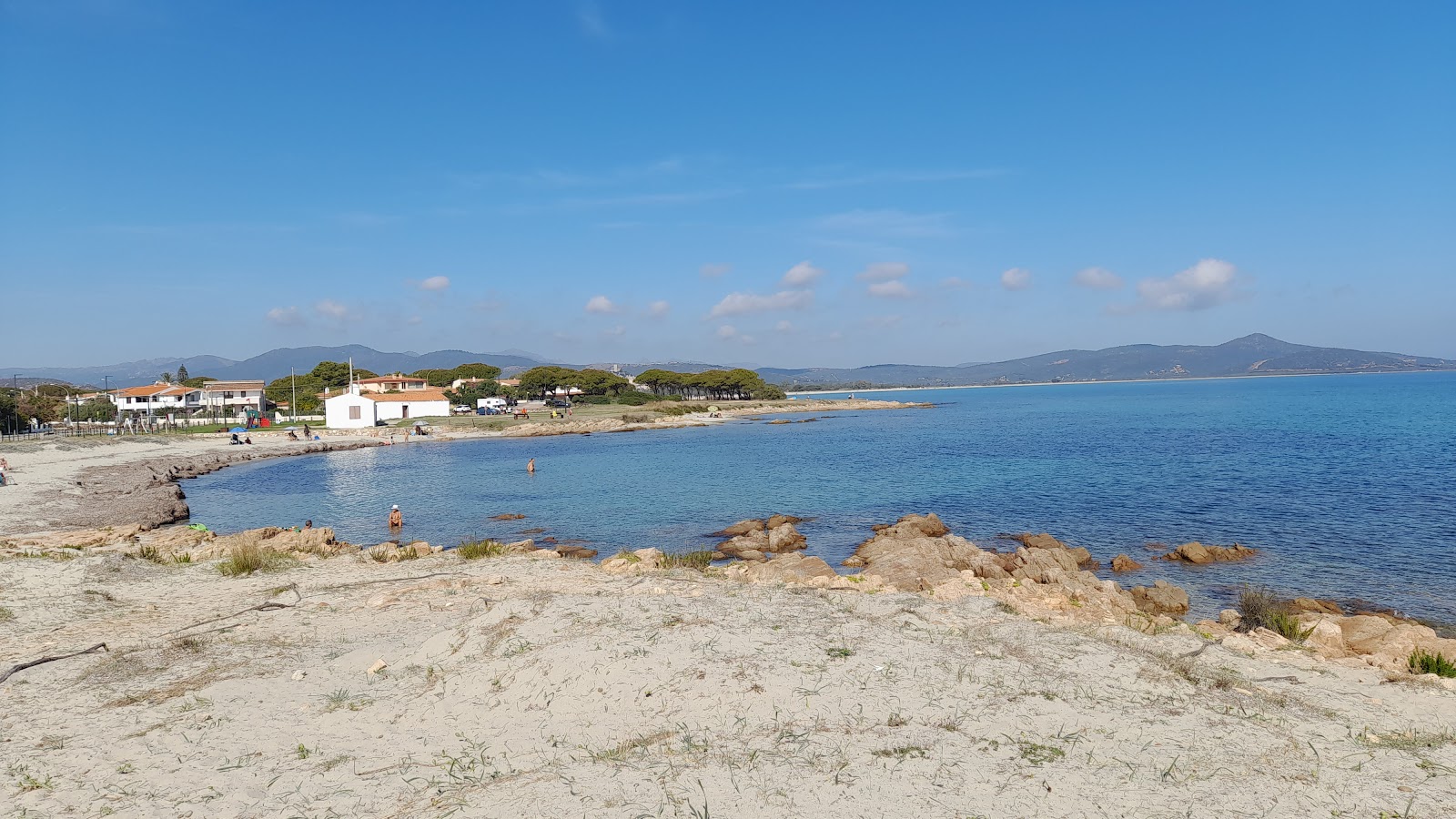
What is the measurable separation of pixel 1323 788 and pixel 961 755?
2954mm

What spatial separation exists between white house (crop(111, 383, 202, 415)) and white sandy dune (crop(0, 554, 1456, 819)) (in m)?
102

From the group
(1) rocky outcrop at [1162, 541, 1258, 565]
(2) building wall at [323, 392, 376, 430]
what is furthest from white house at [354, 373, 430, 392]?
(1) rocky outcrop at [1162, 541, 1258, 565]

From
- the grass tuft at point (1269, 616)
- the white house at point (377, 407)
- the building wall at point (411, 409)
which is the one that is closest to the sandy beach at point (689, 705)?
the grass tuft at point (1269, 616)

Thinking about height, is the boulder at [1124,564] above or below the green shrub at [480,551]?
below

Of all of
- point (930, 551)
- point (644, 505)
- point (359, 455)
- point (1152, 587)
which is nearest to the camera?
point (1152, 587)

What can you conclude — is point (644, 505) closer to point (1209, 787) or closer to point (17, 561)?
point (17, 561)

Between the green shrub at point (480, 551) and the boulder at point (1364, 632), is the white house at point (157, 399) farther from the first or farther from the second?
the boulder at point (1364, 632)

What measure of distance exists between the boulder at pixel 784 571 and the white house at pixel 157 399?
100.0 metres

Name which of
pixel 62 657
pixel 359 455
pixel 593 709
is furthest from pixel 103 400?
pixel 593 709

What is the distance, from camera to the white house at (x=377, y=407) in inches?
2869

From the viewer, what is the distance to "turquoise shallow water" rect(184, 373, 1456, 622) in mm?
21516

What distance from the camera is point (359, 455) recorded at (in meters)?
54.9

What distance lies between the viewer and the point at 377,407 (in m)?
80.5

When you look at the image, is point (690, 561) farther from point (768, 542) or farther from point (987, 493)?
point (987, 493)
